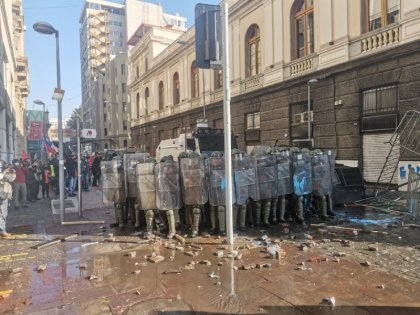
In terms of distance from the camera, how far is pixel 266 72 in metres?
19.0

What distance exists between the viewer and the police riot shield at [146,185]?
274 inches

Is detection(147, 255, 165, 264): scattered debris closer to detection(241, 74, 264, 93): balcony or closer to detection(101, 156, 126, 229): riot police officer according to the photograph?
detection(101, 156, 126, 229): riot police officer

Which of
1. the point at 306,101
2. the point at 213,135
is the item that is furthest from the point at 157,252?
the point at 306,101

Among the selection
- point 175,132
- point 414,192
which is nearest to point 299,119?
point 414,192

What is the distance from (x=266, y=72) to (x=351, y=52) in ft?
17.9

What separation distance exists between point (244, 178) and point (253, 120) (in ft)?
45.1

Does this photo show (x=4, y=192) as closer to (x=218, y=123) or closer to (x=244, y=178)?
(x=244, y=178)

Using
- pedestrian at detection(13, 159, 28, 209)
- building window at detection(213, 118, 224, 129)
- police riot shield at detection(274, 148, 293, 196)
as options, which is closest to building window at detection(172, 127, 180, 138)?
building window at detection(213, 118, 224, 129)

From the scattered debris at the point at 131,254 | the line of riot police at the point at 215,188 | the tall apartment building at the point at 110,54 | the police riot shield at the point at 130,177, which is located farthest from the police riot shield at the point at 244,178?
the tall apartment building at the point at 110,54

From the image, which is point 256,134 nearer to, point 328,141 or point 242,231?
point 328,141

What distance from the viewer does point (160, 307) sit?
3.82 meters

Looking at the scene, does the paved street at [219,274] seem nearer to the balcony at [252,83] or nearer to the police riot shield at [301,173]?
the police riot shield at [301,173]

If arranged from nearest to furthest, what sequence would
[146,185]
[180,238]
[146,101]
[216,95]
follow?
[180,238], [146,185], [216,95], [146,101]

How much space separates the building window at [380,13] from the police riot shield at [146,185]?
35.9 feet
